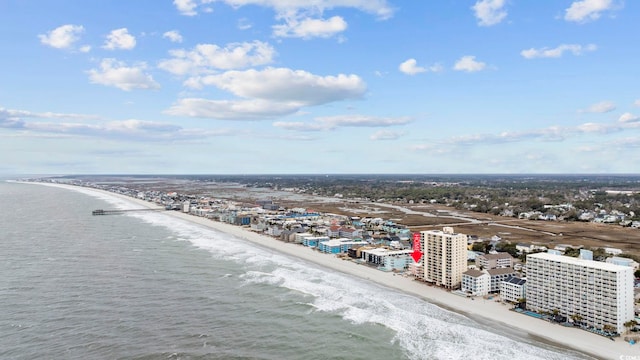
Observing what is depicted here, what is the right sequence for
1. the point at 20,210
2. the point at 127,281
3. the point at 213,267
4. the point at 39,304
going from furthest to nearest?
the point at 20,210 < the point at 213,267 < the point at 127,281 < the point at 39,304

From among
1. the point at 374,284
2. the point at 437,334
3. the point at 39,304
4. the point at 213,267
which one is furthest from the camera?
the point at 213,267

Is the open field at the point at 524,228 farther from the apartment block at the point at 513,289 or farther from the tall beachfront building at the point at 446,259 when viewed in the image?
the apartment block at the point at 513,289

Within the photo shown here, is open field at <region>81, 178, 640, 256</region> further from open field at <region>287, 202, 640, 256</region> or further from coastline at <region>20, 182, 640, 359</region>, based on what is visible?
coastline at <region>20, 182, 640, 359</region>

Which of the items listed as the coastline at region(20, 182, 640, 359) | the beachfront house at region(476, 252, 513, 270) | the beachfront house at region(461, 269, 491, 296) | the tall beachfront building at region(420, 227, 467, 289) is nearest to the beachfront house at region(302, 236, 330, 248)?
the coastline at region(20, 182, 640, 359)

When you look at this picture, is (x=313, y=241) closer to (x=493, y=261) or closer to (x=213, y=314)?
(x=493, y=261)

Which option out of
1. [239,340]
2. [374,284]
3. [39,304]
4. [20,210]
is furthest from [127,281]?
[20,210]

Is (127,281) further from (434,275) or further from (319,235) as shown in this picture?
(319,235)
